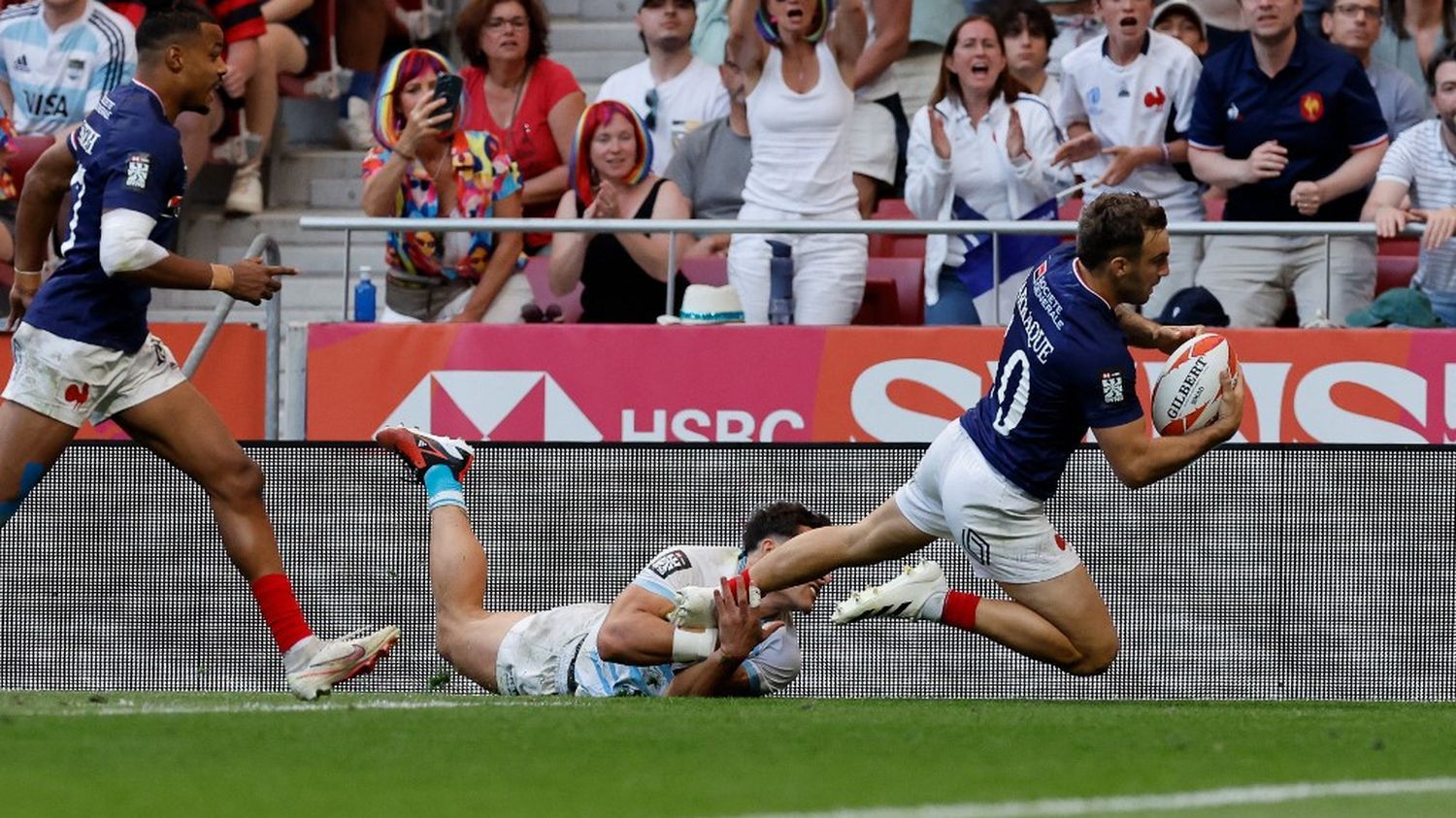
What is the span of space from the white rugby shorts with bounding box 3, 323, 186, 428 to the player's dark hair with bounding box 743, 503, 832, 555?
2.16 metres

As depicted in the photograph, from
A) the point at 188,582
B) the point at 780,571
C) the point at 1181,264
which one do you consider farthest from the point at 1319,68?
the point at 188,582

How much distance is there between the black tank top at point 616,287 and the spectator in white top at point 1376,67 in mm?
3716

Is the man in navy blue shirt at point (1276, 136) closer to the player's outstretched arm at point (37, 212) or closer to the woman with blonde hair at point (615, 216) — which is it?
the woman with blonde hair at point (615, 216)

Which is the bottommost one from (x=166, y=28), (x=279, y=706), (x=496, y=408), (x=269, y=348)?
(x=279, y=706)

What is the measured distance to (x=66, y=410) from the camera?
8.03 meters

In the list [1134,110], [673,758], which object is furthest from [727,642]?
[1134,110]

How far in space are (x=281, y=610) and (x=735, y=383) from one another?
10.5ft

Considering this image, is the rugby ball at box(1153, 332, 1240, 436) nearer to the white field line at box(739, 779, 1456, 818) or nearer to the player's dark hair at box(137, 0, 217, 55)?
the white field line at box(739, 779, 1456, 818)

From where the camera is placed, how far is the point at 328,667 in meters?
7.95

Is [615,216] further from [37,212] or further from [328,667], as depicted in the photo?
[328,667]

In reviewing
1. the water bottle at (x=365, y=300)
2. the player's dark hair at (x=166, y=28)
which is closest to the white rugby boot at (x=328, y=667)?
the player's dark hair at (x=166, y=28)

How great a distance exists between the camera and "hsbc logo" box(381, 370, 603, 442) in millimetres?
10789

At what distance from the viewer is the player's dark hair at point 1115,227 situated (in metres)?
7.62

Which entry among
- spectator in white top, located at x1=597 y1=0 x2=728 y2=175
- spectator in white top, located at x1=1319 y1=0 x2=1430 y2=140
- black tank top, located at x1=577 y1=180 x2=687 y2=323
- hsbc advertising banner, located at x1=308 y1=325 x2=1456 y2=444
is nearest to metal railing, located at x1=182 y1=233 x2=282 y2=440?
hsbc advertising banner, located at x1=308 y1=325 x2=1456 y2=444
